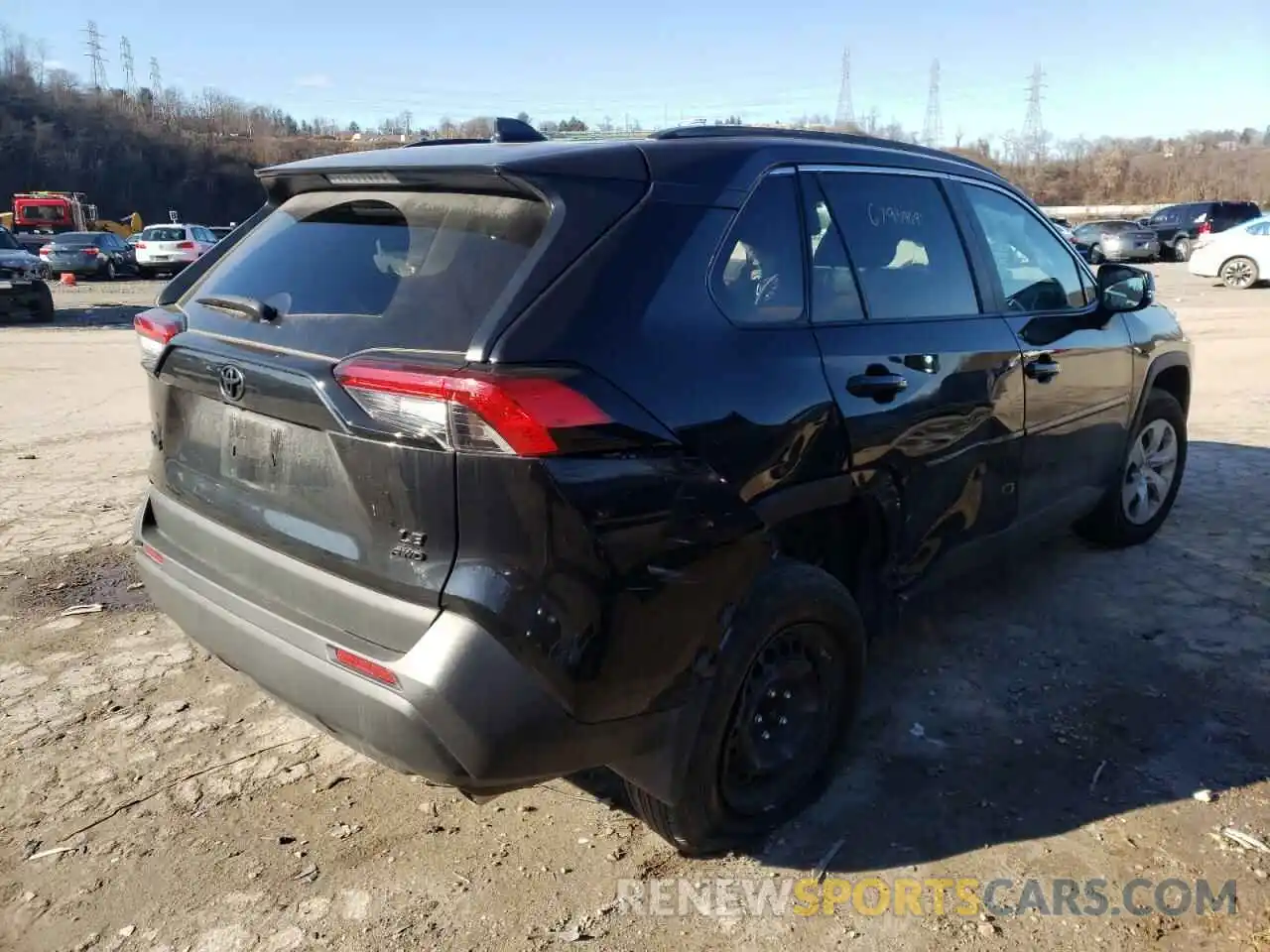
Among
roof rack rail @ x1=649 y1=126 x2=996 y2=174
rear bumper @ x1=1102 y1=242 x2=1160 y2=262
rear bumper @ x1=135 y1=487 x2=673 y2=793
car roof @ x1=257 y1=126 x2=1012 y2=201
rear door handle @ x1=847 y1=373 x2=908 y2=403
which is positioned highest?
roof rack rail @ x1=649 y1=126 x2=996 y2=174

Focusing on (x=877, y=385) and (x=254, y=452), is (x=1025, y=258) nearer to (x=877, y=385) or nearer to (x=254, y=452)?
(x=877, y=385)

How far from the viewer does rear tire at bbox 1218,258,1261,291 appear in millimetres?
22547

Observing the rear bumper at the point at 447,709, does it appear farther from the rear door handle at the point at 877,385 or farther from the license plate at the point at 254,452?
the rear door handle at the point at 877,385

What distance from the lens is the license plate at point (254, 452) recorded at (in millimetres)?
2496

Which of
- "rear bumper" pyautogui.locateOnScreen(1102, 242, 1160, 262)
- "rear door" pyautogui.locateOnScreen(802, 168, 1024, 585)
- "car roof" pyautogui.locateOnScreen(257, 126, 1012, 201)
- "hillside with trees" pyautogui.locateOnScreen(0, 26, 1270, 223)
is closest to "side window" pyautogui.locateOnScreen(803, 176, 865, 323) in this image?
"rear door" pyautogui.locateOnScreen(802, 168, 1024, 585)

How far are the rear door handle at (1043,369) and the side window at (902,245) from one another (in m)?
0.37

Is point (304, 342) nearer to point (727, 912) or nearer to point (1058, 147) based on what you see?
point (727, 912)

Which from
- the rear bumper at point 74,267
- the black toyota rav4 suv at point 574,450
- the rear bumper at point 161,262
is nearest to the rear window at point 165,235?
the rear bumper at point 161,262

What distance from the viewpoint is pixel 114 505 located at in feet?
19.5

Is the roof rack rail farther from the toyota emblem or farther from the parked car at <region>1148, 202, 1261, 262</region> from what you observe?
the parked car at <region>1148, 202, 1261, 262</region>

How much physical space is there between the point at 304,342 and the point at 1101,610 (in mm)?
3704

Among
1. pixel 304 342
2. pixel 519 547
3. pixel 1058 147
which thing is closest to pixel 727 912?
pixel 519 547

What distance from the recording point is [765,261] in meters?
2.83

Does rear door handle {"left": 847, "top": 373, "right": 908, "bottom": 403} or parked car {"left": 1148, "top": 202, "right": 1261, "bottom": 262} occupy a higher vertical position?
rear door handle {"left": 847, "top": 373, "right": 908, "bottom": 403}
